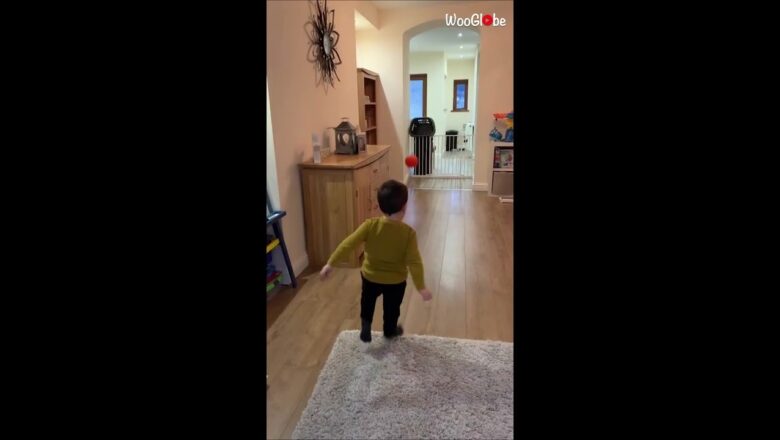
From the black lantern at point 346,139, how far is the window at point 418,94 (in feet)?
20.8

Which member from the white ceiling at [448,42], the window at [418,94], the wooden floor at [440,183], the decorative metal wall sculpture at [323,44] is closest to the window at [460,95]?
the white ceiling at [448,42]

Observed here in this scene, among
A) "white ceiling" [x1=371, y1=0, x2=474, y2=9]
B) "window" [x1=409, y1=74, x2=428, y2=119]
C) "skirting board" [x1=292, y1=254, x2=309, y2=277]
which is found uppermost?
"white ceiling" [x1=371, y1=0, x2=474, y2=9]

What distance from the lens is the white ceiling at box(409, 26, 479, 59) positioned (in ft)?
20.4

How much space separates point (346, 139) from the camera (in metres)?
3.06

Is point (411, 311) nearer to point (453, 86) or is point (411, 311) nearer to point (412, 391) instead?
point (412, 391)

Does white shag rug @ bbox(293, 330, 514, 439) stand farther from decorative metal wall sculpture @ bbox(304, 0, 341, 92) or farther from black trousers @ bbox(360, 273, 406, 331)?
decorative metal wall sculpture @ bbox(304, 0, 341, 92)

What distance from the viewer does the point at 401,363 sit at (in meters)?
1.69

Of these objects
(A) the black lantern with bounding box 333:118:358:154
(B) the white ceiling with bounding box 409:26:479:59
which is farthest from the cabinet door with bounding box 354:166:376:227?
(B) the white ceiling with bounding box 409:26:479:59

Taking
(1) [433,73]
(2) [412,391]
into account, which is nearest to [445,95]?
(1) [433,73]

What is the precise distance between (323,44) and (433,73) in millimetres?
6735

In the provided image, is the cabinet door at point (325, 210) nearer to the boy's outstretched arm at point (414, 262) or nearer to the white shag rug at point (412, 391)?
the white shag rug at point (412, 391)

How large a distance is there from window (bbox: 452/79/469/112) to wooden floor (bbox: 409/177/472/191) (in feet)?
15.9
